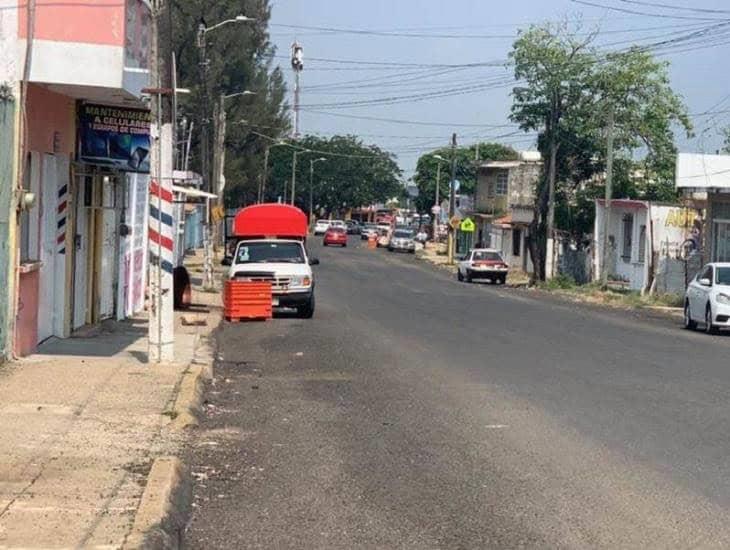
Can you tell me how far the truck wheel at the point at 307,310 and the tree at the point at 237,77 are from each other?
1429 inches

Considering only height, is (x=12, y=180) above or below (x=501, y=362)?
above

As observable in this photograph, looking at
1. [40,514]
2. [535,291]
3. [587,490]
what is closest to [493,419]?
[587,490]

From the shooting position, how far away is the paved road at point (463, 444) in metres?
8.19

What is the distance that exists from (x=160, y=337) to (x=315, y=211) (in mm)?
123217

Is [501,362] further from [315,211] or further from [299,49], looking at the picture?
[315,211]

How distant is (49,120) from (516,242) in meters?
58.7

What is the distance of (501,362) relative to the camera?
18.8 metres

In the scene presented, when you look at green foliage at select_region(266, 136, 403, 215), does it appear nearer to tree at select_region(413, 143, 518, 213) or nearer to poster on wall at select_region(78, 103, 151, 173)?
tree at select_region(413, 143, 518, 213)

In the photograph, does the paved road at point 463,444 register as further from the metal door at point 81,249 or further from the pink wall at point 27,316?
the metal door at point 81,249

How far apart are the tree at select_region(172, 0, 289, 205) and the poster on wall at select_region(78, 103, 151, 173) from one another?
43.4 meters

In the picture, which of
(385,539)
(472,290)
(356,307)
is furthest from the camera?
(472,290)

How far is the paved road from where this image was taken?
819 cm

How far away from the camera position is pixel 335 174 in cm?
13612

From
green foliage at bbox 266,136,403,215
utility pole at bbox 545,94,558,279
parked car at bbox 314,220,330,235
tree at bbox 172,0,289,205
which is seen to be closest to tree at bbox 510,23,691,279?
utility pole at bbox 545,94,558,279
